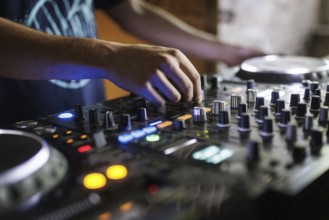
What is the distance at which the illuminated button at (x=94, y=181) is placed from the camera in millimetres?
429

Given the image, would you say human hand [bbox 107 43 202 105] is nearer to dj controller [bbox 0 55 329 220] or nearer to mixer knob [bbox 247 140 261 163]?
dj controller [bbox 0 55 329 220]

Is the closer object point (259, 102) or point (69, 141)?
point (69, 141)

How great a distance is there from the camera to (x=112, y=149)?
0.54 metres

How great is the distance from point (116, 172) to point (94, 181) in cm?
3

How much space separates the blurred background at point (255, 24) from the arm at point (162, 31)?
28 cm

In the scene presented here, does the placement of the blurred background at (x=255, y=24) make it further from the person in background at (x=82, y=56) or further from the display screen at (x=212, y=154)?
the display screen at (x=212, y=154)

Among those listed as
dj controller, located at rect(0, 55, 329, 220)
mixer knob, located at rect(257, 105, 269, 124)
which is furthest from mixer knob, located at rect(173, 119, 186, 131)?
mixer knob, located at rect(257, 105, 269, 124)

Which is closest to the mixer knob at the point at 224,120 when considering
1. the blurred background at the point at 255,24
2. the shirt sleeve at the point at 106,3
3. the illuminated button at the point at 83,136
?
the illuminated button at the point at 83,136

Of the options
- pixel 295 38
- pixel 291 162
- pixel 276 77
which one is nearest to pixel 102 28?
pixel 276 77

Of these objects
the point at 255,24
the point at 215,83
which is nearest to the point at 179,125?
the point at 215,83

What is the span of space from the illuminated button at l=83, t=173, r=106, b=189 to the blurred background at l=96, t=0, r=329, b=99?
46.2 inches

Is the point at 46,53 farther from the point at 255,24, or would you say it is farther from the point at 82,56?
the point at 255,24

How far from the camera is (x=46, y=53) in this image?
28.0 inches

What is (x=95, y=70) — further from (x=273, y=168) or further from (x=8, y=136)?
(x=273, y=168)
